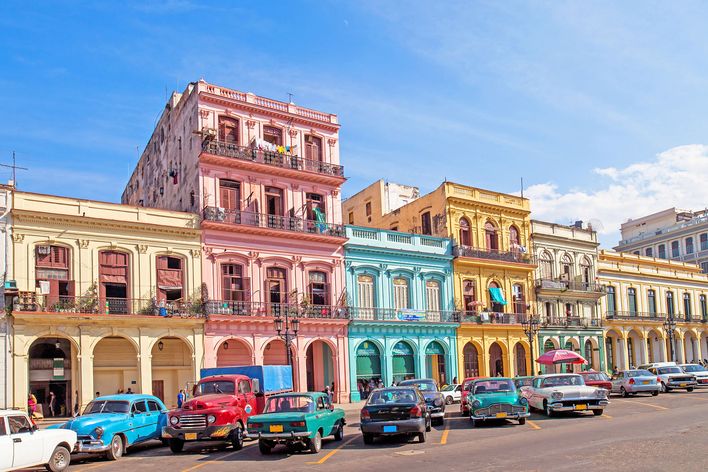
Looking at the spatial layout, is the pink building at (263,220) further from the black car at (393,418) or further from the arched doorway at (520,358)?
the black car at (393,418)

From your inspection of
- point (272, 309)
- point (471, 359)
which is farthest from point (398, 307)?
point (272, 309)

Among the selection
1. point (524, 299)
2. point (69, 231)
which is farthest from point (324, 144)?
point (524, 299)

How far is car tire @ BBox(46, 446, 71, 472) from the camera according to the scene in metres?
17.0

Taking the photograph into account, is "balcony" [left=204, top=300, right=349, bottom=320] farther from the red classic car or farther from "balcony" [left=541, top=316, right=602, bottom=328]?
"balcony" [left=541, top=316, right=602, bottom=328]

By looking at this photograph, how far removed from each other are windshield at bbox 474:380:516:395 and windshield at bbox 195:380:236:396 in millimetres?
7810

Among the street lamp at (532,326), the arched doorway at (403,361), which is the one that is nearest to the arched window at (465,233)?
the street lamp at (532,326)

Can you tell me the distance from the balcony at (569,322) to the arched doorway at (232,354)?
2425 centimetres

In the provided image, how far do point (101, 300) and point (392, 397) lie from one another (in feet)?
60.0

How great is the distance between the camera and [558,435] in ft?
65.5

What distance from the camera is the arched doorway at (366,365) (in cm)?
4361

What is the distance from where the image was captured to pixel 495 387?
80.6 feet

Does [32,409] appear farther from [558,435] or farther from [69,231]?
[558,435]

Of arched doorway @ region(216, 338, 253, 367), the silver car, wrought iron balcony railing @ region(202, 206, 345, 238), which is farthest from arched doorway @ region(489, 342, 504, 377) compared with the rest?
arched doorway @ region(216, 338, 253, 367)

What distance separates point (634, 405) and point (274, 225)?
19833 mm
